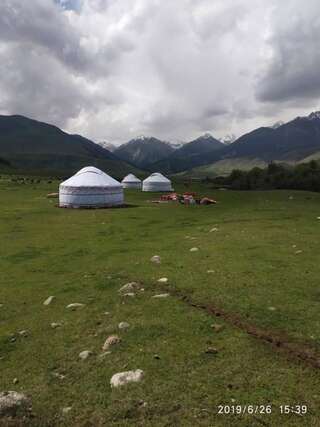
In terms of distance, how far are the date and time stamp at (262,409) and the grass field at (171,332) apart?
6cm

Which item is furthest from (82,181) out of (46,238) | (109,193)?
(46,238)

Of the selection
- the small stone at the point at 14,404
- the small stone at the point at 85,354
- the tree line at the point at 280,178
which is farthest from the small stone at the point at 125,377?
the tree line at the point at 280,178

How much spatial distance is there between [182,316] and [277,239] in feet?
31.3

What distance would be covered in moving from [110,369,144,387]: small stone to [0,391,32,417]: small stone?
1201 mm

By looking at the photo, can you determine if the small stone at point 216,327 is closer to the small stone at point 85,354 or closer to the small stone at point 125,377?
the small stone at point 125,377

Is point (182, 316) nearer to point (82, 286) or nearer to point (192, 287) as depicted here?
point (192, 287)

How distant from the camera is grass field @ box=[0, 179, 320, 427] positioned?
5.25 metres

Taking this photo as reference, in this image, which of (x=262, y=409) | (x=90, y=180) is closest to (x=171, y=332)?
(x=262, y=409)

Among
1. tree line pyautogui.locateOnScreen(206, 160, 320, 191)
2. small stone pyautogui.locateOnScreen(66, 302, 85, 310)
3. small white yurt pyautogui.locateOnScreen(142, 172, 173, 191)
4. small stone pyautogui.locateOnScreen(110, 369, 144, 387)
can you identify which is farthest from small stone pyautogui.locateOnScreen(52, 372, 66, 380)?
tree line pyautogui.locateOnScreen(206, 160, 320, 191)

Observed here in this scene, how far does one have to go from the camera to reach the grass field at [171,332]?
5.25m

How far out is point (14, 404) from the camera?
534cm

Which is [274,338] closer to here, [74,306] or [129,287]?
[129,287]

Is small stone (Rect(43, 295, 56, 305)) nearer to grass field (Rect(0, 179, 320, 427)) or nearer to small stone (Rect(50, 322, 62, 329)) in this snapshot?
grass field (Rect(0, 179, 320, 427))

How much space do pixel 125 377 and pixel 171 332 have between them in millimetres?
1736
